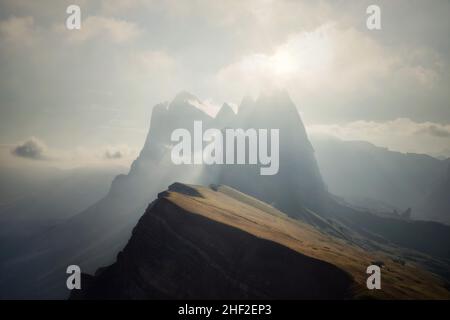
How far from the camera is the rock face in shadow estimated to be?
69.5 metres

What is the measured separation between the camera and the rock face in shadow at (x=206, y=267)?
69.5m

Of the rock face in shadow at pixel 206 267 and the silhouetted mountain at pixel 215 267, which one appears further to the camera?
the rock face in shadow at pixel 206 267

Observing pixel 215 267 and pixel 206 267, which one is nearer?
pixel 215 267

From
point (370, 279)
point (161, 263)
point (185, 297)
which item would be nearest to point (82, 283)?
point (161, 263)

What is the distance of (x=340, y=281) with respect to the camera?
67188 millimetres

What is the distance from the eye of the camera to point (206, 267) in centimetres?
7419

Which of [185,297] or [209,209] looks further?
[209,209]

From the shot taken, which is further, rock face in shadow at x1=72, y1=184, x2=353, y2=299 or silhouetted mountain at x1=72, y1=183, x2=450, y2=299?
rock face in shadow at x1=72, y1=184, x2=353, y2=299

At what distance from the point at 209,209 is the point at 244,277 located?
2614 centimetres
